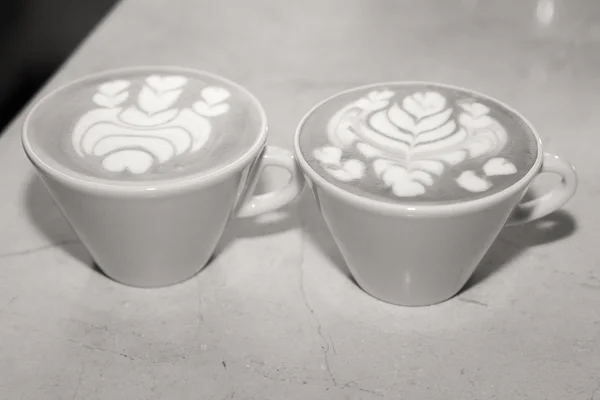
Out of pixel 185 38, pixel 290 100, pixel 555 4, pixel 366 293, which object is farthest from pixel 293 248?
A: pixel 555 4

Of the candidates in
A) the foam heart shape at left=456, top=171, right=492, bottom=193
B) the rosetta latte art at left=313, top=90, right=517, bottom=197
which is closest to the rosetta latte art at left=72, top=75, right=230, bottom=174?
the rosetta latte art at left=313, top=90, right=517, bottom=197

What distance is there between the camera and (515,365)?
563 millimetres

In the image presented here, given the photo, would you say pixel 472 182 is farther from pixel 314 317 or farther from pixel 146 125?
pixel 146 125

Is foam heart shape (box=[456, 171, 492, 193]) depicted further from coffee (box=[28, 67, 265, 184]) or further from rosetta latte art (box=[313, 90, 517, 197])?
coffee (box=[28, 67, 265, 184])

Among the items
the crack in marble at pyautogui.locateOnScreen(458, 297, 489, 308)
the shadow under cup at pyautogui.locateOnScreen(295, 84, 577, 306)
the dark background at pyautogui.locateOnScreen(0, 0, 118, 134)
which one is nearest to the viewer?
the shadow under cup at pyautogui.locateOnScreen(295, 84, 577, 306)

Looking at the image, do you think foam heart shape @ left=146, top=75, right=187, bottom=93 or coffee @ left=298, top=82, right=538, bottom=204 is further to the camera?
foam heart shape @ left=146, top=75, right=187, bottom=93

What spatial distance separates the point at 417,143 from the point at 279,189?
0.13 m

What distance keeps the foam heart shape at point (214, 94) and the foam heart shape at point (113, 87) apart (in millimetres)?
77

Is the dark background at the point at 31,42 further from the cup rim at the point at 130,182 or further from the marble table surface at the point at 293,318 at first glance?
the cup rim at the point at 130,182

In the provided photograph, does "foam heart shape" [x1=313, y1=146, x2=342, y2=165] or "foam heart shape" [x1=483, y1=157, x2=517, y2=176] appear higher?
"foam heart shape" [x1=313, y1=146, x2=342, y2=165]

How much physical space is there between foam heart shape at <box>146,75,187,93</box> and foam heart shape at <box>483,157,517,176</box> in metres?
0.30

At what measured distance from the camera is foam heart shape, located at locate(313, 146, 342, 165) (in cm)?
58

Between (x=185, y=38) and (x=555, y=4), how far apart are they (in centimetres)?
61

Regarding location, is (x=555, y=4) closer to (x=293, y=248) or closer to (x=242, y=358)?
(x=293, y=248)
